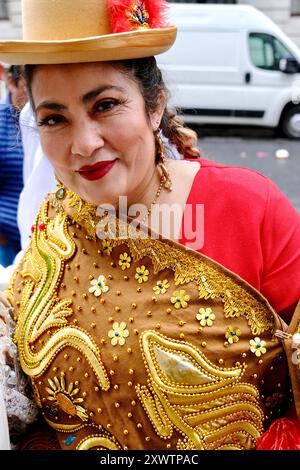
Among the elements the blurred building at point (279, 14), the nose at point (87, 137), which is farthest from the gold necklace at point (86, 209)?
the blurred building at point (279, 14)

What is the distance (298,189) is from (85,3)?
20.2ft

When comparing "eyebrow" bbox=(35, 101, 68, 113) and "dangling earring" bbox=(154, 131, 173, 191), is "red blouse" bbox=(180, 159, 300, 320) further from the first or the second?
"eyebrow" bbox=(35, 101, 68, 113)

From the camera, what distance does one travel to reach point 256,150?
354 inches

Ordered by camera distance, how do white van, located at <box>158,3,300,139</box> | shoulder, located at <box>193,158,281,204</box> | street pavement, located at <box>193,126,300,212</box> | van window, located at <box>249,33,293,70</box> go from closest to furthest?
shoulder, located at <box>193,158,281,204</box>, street pavement, located at <box>193,126,300,212</box>, white van, located at <box>158,3,300,139</box>, van window, located at <box>249,33,293,70</box>

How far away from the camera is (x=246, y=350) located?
1.31 m

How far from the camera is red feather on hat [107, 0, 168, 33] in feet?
4.05

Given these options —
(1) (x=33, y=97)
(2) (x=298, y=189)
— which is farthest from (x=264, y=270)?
(2) (x=298, y=189)

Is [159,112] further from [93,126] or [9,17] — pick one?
[9,17]

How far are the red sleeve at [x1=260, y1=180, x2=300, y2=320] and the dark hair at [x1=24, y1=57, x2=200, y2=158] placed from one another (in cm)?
36

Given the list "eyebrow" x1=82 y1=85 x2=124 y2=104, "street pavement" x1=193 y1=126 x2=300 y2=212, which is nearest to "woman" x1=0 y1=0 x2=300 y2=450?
"eyebrow" x1=82 y1=85 x2=124 y2=104

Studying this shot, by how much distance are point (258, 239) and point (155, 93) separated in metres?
0.41

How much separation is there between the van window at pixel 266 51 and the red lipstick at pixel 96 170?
853 centimetres

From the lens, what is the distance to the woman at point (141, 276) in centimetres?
125

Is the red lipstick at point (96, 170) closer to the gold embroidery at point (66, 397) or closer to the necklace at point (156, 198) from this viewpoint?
the necklace at point (156, 198)
